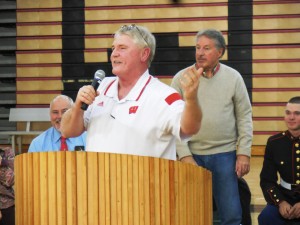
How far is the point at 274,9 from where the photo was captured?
30.4ft

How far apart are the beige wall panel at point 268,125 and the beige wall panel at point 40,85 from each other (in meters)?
2.91

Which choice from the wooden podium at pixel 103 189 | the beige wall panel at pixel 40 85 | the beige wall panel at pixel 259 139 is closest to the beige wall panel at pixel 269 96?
the beige wall panel at pixel 259 139

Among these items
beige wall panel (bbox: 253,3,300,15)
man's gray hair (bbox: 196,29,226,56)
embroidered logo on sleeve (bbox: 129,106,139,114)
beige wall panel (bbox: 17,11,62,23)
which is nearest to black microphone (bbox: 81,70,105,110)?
embroidered logo on sleeve (bbox: 129,106,139,114)

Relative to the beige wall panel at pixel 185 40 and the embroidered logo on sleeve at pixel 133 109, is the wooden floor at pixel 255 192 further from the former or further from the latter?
the embroidered logo on sleeve at pixel 133 109

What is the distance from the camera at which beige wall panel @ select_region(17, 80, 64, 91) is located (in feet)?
31.9

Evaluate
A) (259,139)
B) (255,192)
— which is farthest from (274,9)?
(255,192)

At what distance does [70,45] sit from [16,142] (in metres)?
1.64

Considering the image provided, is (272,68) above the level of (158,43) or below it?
below

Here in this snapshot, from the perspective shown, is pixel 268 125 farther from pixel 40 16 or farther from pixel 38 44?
pixel 40 16

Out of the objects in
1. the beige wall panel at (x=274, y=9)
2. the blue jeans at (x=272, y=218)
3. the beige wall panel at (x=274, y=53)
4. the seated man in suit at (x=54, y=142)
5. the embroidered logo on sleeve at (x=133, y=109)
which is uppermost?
the beige wall panel at (x=274, y=9)

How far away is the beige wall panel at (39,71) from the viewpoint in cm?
975

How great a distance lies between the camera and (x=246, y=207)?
182 inches

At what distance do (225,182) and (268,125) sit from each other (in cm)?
553

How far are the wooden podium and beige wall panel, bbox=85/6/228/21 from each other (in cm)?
742
